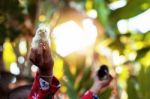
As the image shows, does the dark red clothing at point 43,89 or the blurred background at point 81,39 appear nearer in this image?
the dark red clothing at point 43,89

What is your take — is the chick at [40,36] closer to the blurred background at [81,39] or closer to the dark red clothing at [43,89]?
the dark red clothing at [43,89]

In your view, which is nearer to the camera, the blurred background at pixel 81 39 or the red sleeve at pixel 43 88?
the red sleeve at pixel 43 88

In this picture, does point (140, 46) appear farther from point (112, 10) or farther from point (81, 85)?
point (81, 85)

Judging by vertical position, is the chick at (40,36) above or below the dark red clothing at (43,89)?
above

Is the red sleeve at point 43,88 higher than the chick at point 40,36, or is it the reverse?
the chick at point 40,36

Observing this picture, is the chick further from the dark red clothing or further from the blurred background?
the blurred background

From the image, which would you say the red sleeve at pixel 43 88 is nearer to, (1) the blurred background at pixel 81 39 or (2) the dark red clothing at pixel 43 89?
(2) the dark red clothing at pixel 43 89

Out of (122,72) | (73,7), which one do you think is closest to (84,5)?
(73,7)

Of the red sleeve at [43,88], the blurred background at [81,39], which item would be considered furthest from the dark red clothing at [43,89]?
the blurred background at [81,39]

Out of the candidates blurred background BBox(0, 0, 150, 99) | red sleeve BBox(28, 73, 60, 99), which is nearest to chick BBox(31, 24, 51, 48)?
red sleeve BBox(28, 73, 60, 99)
